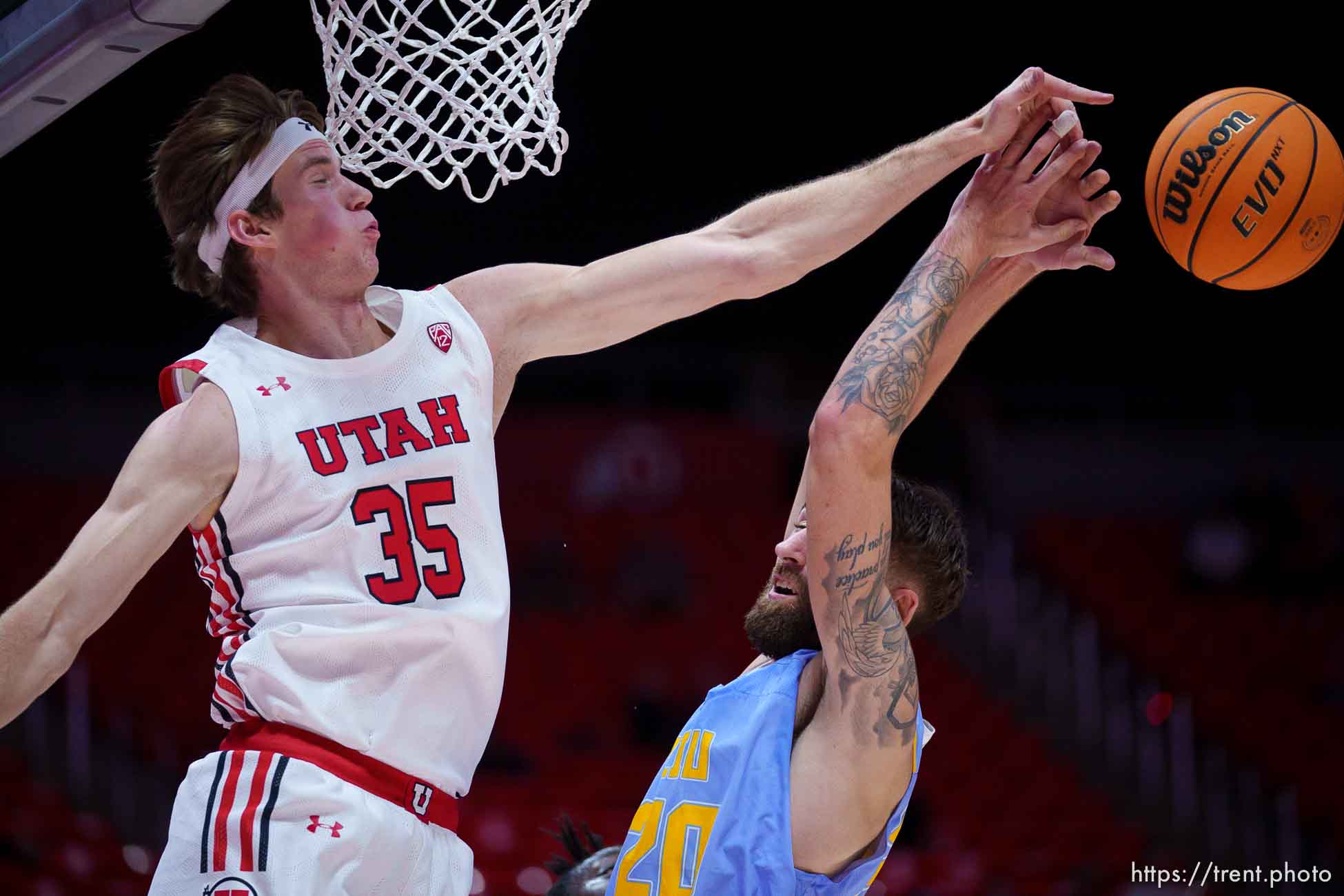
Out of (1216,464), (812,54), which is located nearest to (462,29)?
(812,54)

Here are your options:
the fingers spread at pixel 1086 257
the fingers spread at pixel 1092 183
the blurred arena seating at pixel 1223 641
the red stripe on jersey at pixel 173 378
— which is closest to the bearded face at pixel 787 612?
the fingers spread at pixel 1086 257

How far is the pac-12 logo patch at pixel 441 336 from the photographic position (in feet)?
8.83

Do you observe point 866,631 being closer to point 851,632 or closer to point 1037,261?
point 851,632

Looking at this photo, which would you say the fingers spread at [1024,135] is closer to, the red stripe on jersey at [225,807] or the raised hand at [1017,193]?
the raised hand at [1017,193]

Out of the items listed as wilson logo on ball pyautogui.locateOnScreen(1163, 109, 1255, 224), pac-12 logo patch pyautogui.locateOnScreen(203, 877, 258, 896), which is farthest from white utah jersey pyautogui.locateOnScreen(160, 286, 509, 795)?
wilson logo on ball pyautogui.locateOnScreen(1163, 109, 1255, 224)

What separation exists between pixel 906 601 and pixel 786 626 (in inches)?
9.4

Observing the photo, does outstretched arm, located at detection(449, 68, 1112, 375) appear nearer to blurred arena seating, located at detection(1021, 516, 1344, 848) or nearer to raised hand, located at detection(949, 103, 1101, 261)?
raised hand, located at detection(949, 103, 1101, 261)

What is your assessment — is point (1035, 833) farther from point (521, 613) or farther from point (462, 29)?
point (462, 29)

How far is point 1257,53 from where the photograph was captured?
804cm

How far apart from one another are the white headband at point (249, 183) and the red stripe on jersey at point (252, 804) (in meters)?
0.96

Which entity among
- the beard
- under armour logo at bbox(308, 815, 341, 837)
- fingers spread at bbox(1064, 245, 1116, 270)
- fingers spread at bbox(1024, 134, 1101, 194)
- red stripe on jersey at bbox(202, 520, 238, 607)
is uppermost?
Result: fingers spread at bbox(1024, 134, 1101, 194)

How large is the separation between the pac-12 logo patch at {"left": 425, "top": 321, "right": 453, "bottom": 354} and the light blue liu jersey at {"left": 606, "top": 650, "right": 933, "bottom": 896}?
0.85 m

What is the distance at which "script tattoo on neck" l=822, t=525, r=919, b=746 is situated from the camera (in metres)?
2.46

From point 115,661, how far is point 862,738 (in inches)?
272
